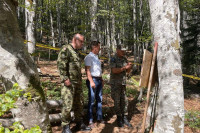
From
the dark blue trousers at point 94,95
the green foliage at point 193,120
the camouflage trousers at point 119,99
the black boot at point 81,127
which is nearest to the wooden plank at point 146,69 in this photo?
the dark blue trousers at point 94,95

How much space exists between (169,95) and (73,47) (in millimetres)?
2331

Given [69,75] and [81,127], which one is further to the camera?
[81,127]

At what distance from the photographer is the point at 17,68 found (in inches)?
47.8

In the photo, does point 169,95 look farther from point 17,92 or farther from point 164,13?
point 17,92

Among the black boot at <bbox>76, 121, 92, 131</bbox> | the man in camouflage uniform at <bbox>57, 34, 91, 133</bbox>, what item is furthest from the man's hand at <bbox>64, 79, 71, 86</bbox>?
the black boot at <bbox>76, 121, 92, 131</bbox>

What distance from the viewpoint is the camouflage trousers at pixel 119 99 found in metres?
4.05

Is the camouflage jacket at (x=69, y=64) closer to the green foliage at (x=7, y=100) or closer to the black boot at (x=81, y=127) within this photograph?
the black boot at (x=81, y=127)

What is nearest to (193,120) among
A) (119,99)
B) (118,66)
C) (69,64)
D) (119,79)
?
(119,99)

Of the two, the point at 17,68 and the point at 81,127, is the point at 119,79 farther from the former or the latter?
the point at 17,68

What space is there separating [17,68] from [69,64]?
208 cm

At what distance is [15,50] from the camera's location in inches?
47.9

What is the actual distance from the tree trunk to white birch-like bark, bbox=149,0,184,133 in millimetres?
1301

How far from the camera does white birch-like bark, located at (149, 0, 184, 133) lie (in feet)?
5.49

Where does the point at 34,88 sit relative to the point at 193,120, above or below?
above
